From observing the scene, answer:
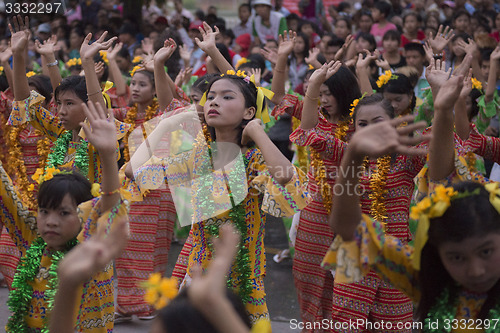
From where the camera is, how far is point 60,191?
316 centimetres

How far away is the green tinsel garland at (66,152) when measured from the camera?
14.4 ft

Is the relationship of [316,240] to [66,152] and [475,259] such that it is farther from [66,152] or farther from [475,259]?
[475,259]

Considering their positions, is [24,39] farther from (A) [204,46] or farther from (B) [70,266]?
(B) [70,266]

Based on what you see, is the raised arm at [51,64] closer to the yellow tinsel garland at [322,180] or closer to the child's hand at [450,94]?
the yellow tinsel garland at [322,180]

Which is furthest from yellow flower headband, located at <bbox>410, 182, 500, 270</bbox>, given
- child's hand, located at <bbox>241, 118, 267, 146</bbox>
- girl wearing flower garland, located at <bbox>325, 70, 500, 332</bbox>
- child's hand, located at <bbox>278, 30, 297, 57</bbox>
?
child's hand, located at <bbox>278, 30, 297, 57</bbox>

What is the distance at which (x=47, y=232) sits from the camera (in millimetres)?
3141

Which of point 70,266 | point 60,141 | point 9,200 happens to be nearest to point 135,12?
point 60,141

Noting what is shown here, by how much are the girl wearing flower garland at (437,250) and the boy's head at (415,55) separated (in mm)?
5458

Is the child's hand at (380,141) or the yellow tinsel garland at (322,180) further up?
the child's hand at (380,141)

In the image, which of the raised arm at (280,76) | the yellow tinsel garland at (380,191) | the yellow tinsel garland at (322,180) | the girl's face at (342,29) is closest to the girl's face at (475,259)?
the yellow tinsel garland at (380,191)

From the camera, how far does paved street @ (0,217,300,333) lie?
197 inches

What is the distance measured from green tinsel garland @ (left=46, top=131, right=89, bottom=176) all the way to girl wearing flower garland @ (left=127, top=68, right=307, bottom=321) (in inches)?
29.5

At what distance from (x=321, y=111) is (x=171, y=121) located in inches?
53.0

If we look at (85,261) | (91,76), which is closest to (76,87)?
(91,76)
